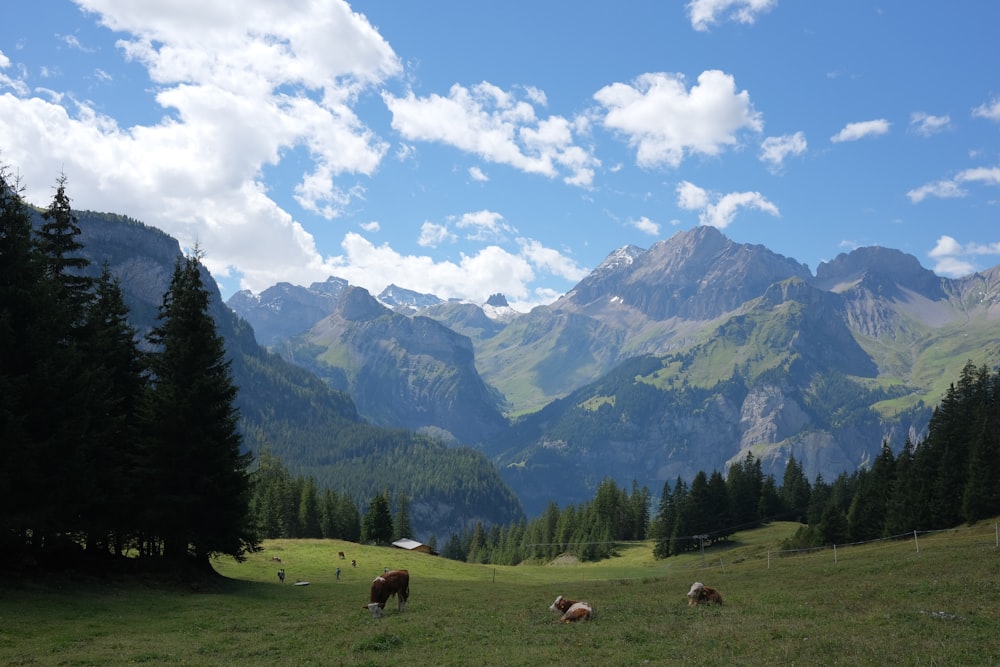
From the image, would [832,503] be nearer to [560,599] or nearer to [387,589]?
[560,599]

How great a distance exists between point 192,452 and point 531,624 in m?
26.2

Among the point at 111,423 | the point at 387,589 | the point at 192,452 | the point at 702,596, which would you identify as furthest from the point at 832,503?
the point at 111,423

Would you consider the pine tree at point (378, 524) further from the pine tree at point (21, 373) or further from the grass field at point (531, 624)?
the pine tree at point (21, 373)

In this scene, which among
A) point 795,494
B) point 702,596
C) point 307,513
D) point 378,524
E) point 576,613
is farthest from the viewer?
point 795,494

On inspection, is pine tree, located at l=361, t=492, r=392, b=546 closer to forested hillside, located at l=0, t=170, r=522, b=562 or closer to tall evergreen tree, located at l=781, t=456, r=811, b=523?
forested hillside, located at l=0, t=170, r=522, b=562

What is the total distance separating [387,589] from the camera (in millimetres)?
32625

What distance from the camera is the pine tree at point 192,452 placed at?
41.8 m

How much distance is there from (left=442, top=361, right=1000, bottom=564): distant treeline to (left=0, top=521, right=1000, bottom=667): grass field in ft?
137

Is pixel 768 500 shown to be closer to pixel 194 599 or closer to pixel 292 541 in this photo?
pixel 292 541

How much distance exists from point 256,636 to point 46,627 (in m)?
8.46

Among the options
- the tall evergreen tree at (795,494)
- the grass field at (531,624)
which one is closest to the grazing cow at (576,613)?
the grass field at (531,624)

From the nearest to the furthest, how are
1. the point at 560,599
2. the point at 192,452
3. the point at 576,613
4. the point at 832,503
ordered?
the point at 576,613, the point at 560,599, the point at 192,452, the point at 832,503

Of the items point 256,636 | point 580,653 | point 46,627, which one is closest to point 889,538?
point 580,653

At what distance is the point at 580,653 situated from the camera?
71.4 feet
